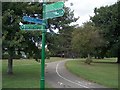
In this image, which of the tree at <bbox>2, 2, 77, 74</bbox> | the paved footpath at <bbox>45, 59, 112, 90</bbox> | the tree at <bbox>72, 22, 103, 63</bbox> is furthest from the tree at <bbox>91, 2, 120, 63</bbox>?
the tree at <bbox>2, 2, 77, 74</bbox>

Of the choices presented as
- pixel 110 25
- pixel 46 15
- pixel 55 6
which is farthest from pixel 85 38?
pixel 55 6

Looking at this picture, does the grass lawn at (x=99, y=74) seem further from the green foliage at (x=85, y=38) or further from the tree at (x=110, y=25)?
the tree at (x=110, y=25)

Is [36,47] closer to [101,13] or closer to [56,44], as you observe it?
[56,44]

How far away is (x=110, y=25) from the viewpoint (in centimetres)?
6275

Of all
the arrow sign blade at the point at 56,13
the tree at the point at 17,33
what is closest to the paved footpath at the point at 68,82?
the tree at the point at 17,33

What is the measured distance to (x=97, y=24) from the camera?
218 feet

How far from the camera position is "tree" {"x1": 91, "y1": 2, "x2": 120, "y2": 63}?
62.4m

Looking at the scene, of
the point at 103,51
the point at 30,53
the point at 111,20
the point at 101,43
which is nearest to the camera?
the point at 30,53

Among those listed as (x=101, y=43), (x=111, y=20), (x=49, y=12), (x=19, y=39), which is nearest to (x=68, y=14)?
(x=19, y=39)

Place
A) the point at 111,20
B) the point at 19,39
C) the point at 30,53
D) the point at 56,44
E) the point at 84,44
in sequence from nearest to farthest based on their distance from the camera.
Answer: the point at 19,39 → the point at 30,53 → the point at 56,44 → the point at 84,44 → the point at 111,20

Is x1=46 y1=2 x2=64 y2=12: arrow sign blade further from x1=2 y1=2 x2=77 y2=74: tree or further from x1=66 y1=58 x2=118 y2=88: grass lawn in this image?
x1=2 y1=2 x2=77 y2=74: tree

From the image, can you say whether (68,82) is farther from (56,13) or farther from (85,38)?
(85,38)

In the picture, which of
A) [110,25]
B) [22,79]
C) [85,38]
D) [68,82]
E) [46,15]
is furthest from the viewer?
[110,25]

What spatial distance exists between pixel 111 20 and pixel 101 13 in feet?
10.1
